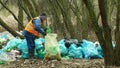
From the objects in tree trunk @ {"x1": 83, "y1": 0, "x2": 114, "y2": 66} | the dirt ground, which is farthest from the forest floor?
tree trunk @ {"x1": 83, "y1": 0, "x2": 114, "y2": 66}

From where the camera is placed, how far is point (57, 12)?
713 inches

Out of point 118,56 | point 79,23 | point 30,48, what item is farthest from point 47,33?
point 79,23

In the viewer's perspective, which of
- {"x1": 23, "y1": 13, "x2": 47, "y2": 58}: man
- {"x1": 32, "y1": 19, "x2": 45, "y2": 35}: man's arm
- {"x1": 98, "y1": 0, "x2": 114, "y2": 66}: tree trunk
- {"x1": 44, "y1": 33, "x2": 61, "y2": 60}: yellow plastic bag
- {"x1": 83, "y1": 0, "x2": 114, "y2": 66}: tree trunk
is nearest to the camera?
{"x1": 98, "y1": 0, "x2": 114, "y2": 66}: tree trunk

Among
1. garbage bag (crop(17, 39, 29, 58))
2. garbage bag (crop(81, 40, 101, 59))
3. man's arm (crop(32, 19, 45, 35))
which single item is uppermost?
man's arm (crop(32, 19, 45, 35))

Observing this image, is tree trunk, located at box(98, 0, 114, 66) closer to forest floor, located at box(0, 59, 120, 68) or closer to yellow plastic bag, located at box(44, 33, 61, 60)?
forest floor, located at box(0, 59, 120, 68)

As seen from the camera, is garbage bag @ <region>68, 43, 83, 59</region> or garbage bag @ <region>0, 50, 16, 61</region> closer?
garbage bag @ <region>0, 50, 16, 61</region>

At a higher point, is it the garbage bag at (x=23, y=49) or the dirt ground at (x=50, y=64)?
the garbage bag at (x=23, y=49)

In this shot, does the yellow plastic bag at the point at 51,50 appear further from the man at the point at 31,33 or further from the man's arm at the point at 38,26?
the man at the point at 31,33

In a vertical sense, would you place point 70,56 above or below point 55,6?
below

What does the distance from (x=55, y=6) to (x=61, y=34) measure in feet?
5.46

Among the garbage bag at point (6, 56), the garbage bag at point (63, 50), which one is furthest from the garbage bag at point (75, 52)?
the garbage bag at point (6, 56)

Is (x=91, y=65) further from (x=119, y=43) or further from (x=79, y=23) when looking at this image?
(x=79, y=23)

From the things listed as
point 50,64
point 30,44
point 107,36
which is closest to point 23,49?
point 30,44

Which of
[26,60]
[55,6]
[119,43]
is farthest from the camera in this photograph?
[55,6]
